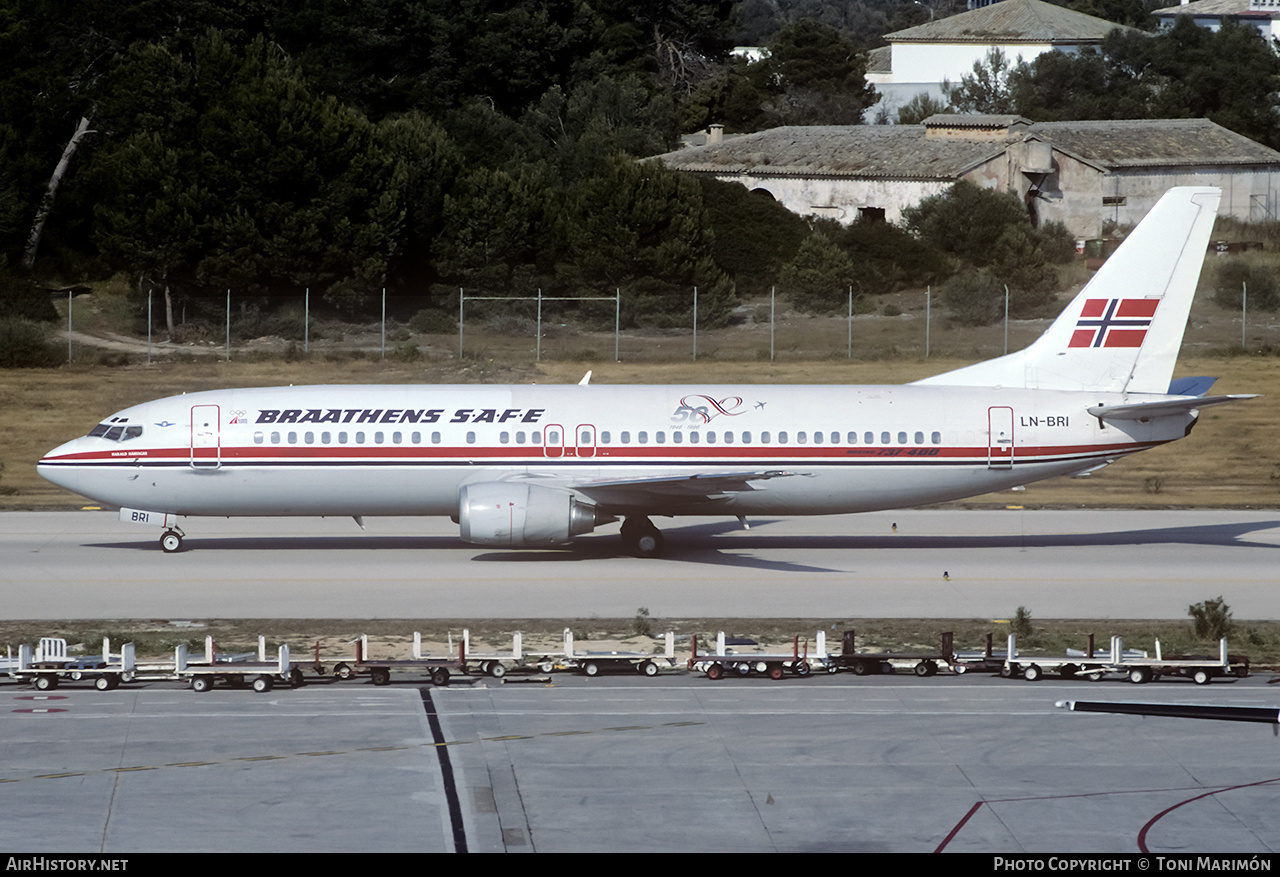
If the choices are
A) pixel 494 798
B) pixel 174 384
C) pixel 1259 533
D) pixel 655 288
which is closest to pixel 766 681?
pixel 494 798

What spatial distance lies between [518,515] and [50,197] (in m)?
52.7

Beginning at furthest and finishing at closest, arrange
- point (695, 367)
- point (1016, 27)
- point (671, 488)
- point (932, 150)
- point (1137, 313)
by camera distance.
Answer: point (1016, 27) < point (932, 150) < point (695, 367) < point (1137, 313) < point (671, 488)

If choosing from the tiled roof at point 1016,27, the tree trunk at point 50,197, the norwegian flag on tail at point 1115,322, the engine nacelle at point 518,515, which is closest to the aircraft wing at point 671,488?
the engine nacelle at point 518,515

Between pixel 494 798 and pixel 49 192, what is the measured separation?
66582mm

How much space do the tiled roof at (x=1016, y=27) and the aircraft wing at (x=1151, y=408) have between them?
110 meters

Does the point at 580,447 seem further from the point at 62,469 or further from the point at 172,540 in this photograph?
the point at 62,469

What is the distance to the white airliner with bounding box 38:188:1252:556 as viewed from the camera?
3438cm

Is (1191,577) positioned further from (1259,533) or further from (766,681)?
(766,681)

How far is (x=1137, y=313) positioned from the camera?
35.8 meters

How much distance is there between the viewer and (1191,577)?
33969 mm

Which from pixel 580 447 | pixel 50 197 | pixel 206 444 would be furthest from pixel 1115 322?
pixel 50 197

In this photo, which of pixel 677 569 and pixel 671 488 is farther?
pixel 677 569

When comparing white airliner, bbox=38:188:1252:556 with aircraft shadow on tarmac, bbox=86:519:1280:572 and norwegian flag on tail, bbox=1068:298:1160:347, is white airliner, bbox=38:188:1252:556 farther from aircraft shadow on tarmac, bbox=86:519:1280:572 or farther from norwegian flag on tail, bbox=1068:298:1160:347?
aircraft shadow on tarmac, bbox=86:519:1280:572

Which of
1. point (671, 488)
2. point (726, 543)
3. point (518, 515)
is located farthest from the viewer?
point (726, 543)
